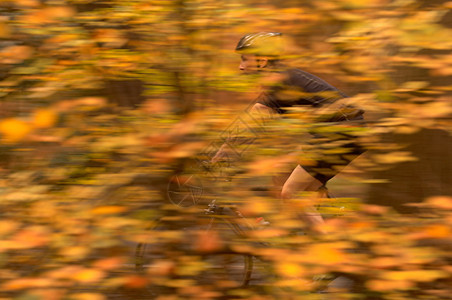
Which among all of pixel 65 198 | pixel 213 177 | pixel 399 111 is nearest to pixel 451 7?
pixel 399 111

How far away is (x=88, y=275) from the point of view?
8.39 feet

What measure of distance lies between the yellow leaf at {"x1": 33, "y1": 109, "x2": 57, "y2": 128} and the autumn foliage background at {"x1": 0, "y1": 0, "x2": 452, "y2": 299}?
14mm

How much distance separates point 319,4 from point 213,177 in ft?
3.43

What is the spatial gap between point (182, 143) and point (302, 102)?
2.60ft

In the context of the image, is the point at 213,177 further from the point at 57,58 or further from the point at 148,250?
the point at 57,58

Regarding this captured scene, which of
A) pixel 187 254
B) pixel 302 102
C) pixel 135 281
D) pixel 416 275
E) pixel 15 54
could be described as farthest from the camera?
pixel 302 102

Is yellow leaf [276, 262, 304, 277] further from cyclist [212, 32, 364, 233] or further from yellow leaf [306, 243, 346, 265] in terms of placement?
cyclist [212, 32, 364, 233]

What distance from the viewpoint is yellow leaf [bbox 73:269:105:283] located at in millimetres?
2539

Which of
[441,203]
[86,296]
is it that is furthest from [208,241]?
[441,203]

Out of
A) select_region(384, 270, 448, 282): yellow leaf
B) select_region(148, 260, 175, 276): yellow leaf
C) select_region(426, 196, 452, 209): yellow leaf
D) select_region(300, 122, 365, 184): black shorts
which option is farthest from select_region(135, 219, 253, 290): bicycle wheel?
select_region(426, 196, 452, 209): yellow leaf

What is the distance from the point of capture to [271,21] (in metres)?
2.96

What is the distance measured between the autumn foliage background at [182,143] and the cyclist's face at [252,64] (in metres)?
0.07

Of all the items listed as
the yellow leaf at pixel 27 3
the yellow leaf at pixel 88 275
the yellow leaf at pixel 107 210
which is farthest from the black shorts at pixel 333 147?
the yellow leaf at pixel 27 3

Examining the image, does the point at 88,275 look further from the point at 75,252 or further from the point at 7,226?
the point at 7,226
